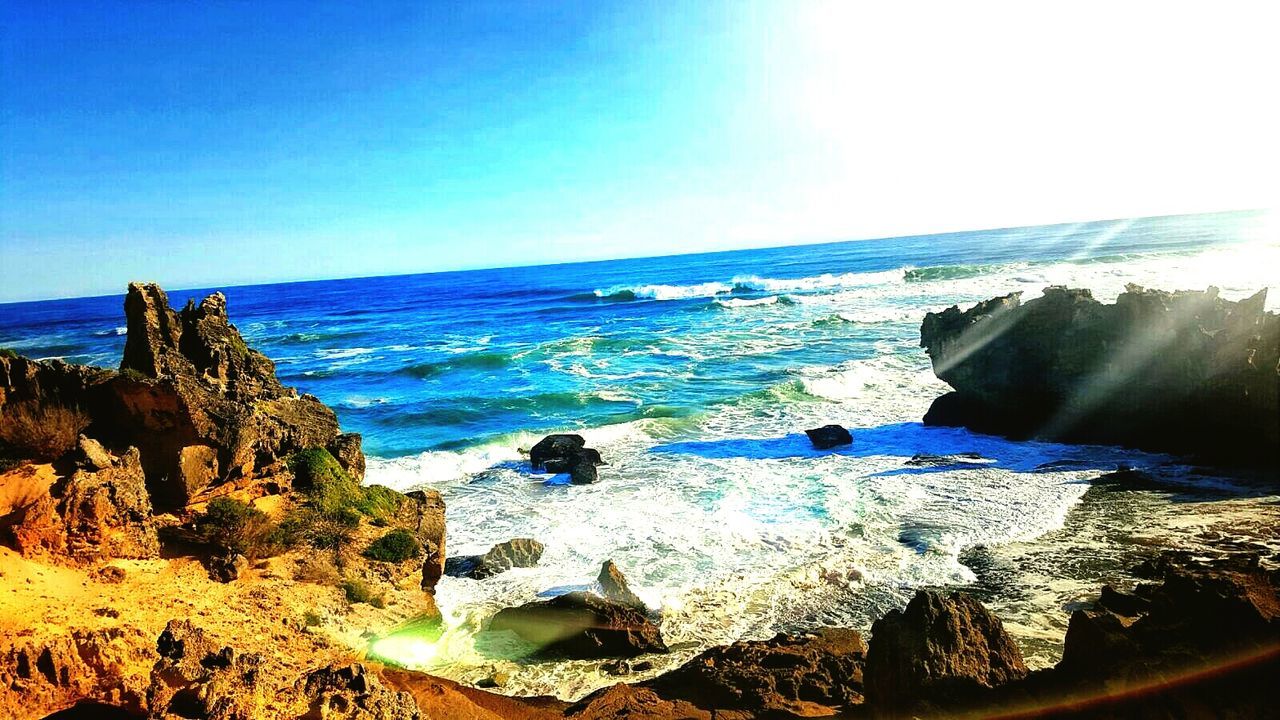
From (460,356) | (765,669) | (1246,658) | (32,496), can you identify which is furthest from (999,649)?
(460,356)

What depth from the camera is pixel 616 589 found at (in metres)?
9.09

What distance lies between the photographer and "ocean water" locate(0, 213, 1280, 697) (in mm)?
9117

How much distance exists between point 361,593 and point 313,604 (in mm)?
630

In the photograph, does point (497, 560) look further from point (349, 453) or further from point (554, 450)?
point (554, 450)

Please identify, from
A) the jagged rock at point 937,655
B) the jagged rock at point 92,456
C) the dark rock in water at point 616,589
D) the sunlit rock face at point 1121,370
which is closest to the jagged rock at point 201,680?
the jagged rock at point 92,456

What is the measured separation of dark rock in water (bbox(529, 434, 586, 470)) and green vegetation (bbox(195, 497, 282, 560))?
919 centimetres

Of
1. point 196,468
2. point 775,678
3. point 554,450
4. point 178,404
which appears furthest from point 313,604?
point 554,450

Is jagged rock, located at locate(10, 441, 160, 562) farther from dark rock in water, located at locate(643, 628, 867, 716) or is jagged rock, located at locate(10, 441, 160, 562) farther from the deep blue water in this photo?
the deep blue water

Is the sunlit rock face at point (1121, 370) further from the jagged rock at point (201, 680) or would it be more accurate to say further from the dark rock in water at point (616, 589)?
the jagged rock at point (201, 680)

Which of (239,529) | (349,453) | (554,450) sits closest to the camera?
(239,529)

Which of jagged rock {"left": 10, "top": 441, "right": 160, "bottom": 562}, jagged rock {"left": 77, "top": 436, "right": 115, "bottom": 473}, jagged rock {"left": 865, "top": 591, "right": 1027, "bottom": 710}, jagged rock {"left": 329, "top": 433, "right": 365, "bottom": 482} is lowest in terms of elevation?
jagged rock {"left": 865, "top": 591, "right": 1027, "bottom": 710}

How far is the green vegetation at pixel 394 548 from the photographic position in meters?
8.43

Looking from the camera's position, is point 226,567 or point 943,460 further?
point 943,460

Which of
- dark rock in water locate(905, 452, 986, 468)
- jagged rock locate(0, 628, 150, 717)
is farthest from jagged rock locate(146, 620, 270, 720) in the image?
dark rock in water locate(905, 452, 986, 468)
